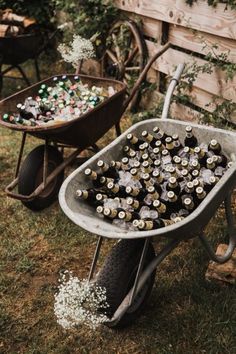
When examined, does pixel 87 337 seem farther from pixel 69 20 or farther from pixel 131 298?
pixel 69 20

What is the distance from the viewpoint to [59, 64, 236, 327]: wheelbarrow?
1.80m

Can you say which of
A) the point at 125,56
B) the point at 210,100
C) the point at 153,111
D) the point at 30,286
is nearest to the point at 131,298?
the point at 30,286

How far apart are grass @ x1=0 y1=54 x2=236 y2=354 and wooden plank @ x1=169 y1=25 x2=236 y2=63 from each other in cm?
121

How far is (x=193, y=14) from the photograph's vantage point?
3.47 meters

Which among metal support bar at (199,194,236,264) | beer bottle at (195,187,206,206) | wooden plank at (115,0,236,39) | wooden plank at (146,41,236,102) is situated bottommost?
metal support bar at (199,194,236,264)

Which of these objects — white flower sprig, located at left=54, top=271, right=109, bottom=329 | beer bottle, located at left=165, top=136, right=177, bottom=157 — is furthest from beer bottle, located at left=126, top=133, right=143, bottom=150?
white flower sprig, located at left=54, top=271, right=109, bottom=329

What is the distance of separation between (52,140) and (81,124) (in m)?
0.31

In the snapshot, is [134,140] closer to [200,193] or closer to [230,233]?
[200,193]

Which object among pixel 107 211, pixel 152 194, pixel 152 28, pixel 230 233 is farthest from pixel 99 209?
pixel 152 28

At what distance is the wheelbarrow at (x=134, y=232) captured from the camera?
180cm

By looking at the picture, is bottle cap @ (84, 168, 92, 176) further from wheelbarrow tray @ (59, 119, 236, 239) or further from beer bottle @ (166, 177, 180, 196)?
beer bottle @ (166, 177, 180, 196)

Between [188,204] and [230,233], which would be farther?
[230,233]

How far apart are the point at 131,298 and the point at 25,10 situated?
4691 mm

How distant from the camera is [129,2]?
431 centimetres
